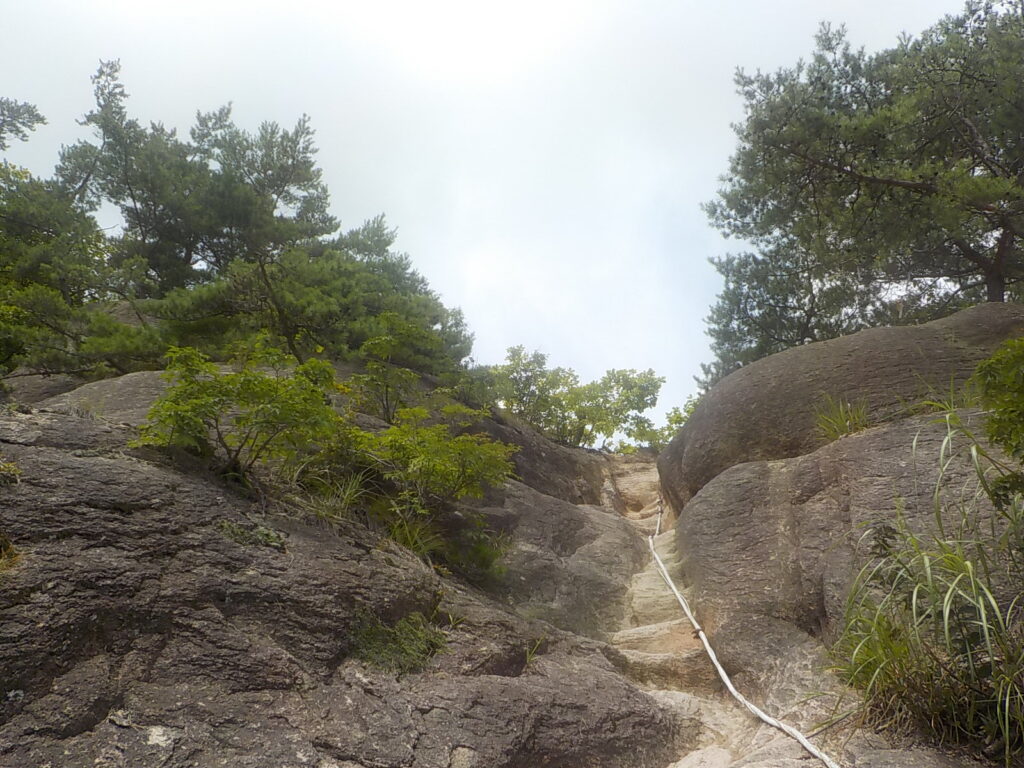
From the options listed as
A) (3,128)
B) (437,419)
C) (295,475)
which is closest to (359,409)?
(437,419)

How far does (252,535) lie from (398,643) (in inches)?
48.4

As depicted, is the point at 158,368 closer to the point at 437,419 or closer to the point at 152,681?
the point at 437,419

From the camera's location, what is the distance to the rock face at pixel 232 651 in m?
2.79

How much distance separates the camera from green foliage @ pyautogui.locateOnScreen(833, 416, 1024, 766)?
3062 millimetres

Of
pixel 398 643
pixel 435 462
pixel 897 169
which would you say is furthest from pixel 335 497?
pixel 897 169

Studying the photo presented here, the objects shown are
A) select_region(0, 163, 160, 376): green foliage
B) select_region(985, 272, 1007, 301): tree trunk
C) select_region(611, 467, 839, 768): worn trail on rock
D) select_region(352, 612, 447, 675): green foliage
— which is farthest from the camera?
select_region(985, 272, 1007, 301): tree trunk

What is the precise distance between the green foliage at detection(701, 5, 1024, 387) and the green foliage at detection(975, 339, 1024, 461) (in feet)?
17.1

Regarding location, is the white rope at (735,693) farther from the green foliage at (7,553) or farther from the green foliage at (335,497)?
the green foliage at (7,553)

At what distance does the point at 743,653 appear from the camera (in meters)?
5.02

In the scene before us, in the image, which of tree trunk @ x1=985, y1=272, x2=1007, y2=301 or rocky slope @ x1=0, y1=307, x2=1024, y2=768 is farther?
tree trunk @ x1=985, y1=272, x2=1007, y2=301

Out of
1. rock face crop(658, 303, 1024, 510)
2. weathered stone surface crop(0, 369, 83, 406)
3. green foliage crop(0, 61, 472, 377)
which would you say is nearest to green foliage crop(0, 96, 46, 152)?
green foliage crop(0, 61, 472, 377)

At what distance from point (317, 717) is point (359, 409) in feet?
17.4

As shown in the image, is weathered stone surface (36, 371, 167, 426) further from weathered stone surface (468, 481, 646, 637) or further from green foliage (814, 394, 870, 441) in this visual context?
green foliage (814, 394, 870, 441)

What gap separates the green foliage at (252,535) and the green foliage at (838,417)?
5.90m
